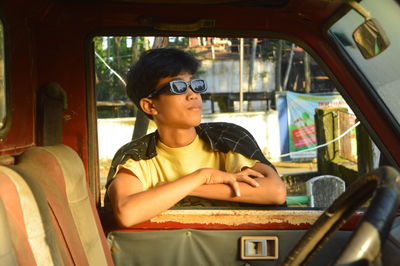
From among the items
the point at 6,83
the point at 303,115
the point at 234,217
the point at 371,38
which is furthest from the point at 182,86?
the point at 303,115

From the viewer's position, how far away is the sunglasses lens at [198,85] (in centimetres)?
241

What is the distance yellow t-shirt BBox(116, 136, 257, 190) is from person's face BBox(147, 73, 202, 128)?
0.41 feet

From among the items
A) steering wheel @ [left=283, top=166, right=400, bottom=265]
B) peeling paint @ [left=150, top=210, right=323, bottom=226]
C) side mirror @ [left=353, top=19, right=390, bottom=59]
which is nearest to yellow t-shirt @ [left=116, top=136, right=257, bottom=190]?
peeling paint @ [left=150, top=210, right=323, bottom=226]

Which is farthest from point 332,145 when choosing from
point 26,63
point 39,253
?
point 39,253

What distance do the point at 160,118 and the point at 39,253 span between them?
3.61ft

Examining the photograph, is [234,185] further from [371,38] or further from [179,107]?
[371,38]

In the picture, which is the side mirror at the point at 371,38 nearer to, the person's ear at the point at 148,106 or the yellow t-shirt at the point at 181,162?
the yellow t-shirt at the point at 181,162

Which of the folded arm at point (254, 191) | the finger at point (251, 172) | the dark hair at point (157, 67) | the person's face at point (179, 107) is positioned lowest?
the folded arm at point (254, 191)

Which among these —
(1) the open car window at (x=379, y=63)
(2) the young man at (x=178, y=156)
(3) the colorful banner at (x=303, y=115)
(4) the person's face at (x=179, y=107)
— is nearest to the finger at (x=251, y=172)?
(2) the young man at (x=178, y=156)

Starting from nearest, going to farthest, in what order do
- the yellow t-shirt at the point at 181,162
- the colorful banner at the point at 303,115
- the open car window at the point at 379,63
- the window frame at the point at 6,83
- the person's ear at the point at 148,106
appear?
the window frame at the point at 6,83 < the open car window at the point at 379,63 < the yellow t-shirt at the point at 181,162 < the person's ear at the point at 148,106 < the colorful banner at the point at 303,115

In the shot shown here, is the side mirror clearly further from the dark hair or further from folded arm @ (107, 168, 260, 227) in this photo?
the dark hair

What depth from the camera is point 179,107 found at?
2.42 meters

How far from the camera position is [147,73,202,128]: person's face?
2.40 metres

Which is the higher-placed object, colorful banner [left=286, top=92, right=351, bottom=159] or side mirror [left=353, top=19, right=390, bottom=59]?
side mirror [left=353, top=19, right=390, bottom=59]
